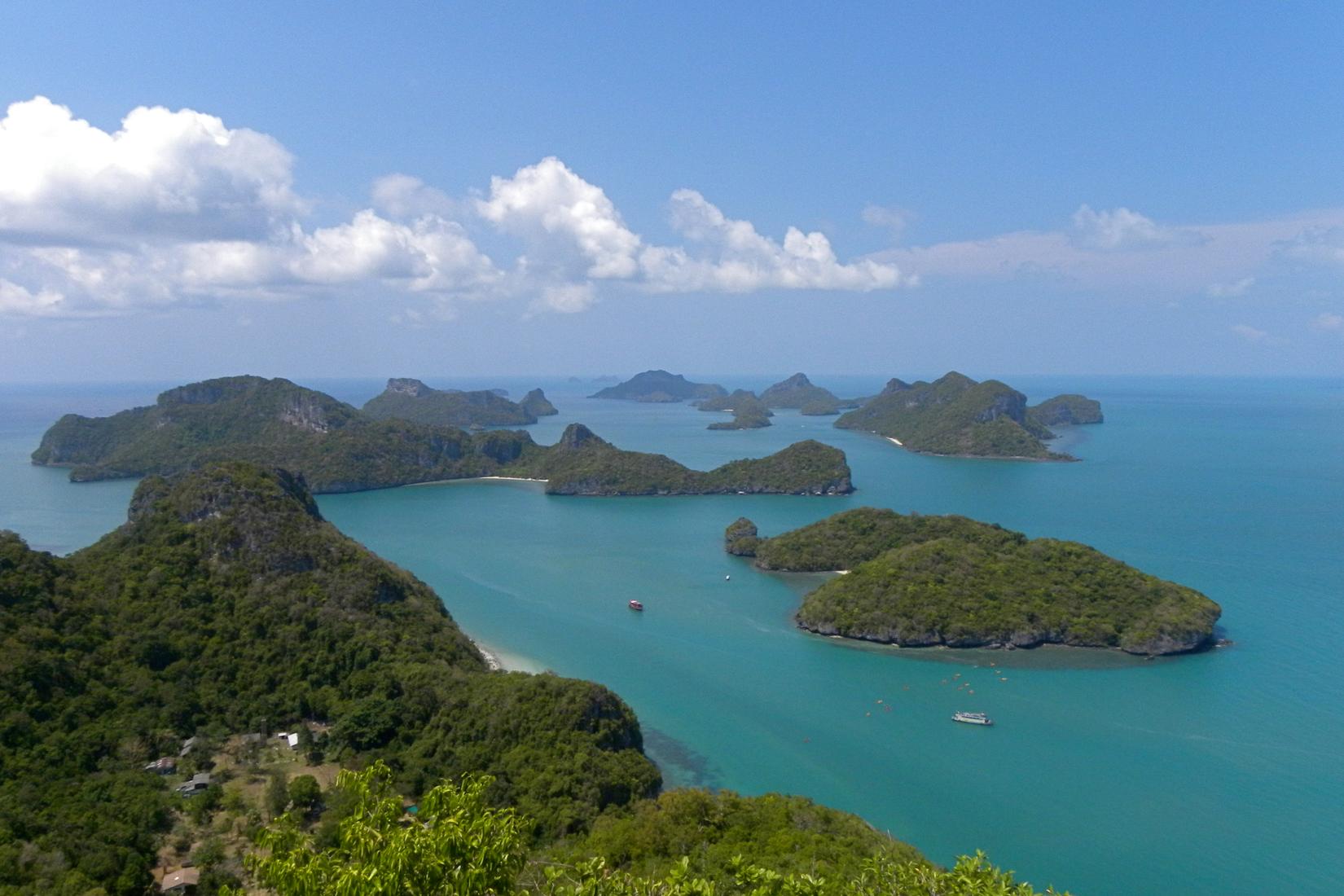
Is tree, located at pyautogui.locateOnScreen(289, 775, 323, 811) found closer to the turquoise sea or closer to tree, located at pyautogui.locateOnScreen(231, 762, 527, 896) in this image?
the turquoise sea

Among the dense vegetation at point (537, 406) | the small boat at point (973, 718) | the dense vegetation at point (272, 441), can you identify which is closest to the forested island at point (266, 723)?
the small boat at point (973, 718)

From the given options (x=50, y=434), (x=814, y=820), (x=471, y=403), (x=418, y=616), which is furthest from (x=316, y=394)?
(x=814, y=820)

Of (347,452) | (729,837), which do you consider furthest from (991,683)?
(347,452)

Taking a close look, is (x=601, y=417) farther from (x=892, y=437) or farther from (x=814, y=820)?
(x=814, y=820)

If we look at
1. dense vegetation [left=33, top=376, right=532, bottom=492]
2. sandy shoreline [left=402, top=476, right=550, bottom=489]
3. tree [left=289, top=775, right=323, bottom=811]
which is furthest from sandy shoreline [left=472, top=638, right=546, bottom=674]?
dense vegetation [left=33, top=376, right=532, bottom=492]

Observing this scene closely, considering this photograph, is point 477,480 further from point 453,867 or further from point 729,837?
point 453,867

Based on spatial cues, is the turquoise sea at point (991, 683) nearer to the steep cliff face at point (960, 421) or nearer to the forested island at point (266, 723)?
the forested island at point (266, 723)
